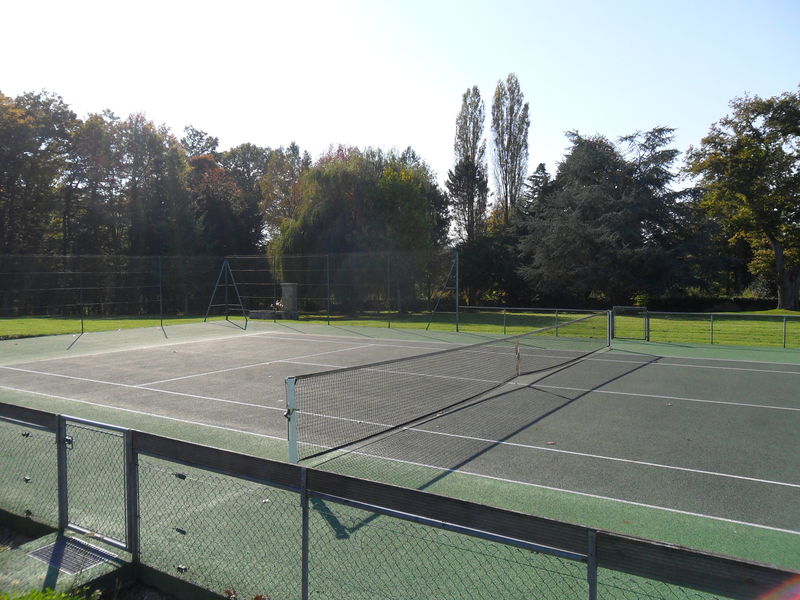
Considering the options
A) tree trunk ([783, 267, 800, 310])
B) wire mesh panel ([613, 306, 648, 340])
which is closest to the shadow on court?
wire mesh panel ([613, 306, 648, 340])

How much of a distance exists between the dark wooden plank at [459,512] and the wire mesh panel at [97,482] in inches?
85.3

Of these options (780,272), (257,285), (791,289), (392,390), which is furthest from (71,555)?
(791,289)

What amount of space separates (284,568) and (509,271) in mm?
45093

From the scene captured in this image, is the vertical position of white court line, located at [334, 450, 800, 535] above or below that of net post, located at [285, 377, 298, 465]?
below

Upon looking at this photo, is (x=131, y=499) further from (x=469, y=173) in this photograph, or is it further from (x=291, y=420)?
(x=469, y=173)

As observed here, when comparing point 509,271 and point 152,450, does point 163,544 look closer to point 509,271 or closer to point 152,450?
point 152,450

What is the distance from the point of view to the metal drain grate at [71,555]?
455cm

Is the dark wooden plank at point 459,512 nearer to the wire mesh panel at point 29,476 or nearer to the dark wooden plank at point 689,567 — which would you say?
the dark wooden plank at point 689,567

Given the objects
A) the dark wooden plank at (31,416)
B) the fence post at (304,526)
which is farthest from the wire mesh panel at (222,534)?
the dark wooden plank at (31,416)

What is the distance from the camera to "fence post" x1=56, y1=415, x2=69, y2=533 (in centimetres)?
504

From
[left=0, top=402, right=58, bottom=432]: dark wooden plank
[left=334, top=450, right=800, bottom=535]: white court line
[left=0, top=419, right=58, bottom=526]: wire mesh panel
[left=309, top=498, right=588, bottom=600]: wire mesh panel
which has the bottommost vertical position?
[left=334, top=450, right=800, bottom=535]: white court line

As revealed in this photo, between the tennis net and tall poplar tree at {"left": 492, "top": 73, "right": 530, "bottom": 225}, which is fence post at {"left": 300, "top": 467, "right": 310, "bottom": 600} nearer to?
the tennis net

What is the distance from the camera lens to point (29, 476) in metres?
6.88

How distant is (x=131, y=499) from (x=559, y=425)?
6.98 m
